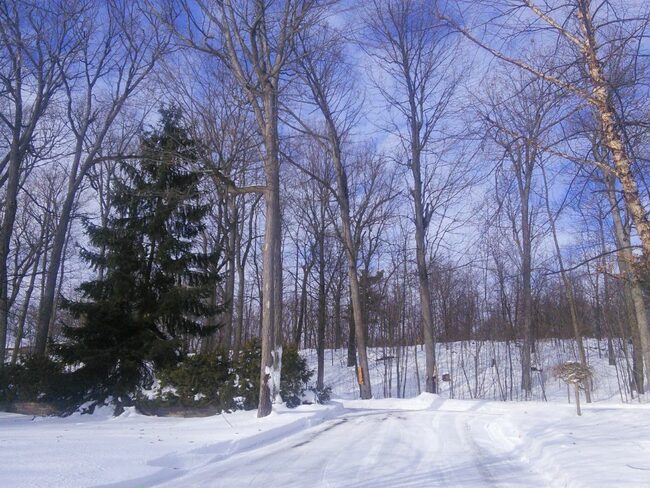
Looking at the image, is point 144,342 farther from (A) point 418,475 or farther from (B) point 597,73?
(B) point 597,73

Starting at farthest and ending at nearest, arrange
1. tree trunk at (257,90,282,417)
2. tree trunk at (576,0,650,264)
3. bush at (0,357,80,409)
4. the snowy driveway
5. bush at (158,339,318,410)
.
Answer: bush at (0,357,80,409)
bush at (158,339,318,410)
tree trunk at (257,90,282,417)
tree trunk at (576,0,650,264)
the snowy driveway

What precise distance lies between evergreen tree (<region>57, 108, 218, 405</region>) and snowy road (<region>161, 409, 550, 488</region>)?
291 inches

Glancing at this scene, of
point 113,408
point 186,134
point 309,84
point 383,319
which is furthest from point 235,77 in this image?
point 383,319

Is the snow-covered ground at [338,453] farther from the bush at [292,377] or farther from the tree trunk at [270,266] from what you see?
the bush at [292,377]

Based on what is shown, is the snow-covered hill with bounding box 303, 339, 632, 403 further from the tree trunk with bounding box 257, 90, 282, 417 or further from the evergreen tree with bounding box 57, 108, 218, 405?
the tree trunk with bounding box 257, 90, 282, 417

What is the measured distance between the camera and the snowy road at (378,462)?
611cm

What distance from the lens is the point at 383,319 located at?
3972 cm

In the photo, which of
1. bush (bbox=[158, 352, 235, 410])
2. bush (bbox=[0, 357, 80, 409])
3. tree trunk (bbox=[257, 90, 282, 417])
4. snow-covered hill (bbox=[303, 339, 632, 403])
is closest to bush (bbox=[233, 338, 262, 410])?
bush (bbox=[158, 352, 235, 410])

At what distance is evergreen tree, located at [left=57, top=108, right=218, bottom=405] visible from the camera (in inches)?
637

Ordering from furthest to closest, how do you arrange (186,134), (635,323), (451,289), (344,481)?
(451,289) → (635,323) → (186,134) → (344,481)

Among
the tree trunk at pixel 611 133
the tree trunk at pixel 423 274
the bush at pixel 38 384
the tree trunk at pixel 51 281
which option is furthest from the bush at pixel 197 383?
the tree trunk at pixel 611 133

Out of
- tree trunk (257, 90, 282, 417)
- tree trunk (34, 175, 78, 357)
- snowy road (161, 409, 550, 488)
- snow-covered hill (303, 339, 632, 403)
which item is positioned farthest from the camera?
snow-covered hill (303, 339, 632, 403)

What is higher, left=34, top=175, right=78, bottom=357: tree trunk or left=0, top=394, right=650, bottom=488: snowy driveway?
left=34, top=175, right=78, bottom=357: tree trunk

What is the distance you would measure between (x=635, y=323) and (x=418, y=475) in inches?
874
